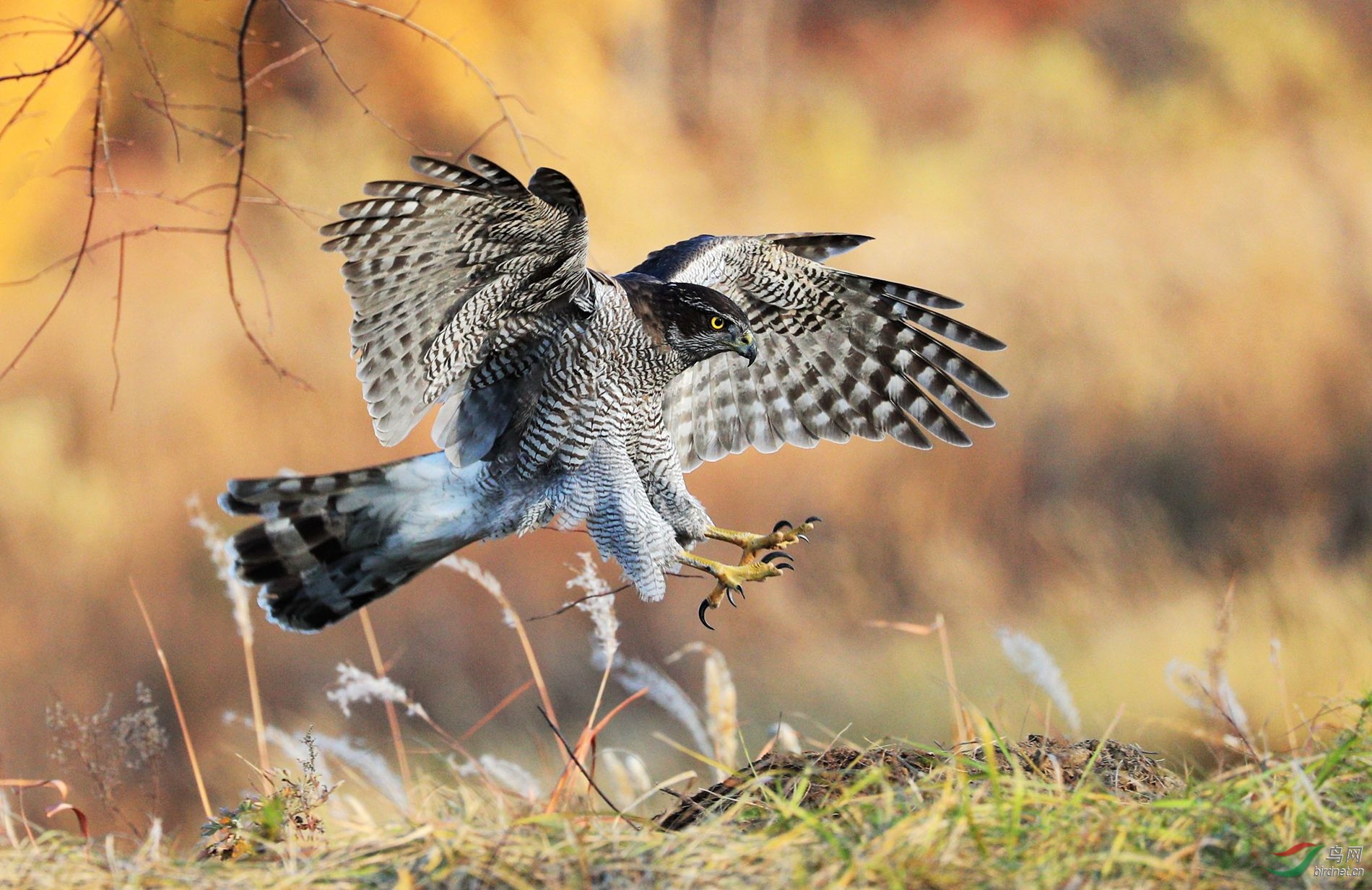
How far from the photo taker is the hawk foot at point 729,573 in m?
3.45

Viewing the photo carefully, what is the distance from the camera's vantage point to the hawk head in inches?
134

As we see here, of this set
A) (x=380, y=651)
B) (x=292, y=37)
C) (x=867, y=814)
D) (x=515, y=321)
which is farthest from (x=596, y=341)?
(x=292, y=37)

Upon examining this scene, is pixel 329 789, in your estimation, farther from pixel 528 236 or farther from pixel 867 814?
pixel 528 236

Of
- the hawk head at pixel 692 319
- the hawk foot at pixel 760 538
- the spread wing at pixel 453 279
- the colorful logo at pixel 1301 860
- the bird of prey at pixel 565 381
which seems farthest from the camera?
the hawk foot at pixel 760 538

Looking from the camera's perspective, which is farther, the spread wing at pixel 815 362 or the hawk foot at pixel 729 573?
the spread wing at pixel 815 362

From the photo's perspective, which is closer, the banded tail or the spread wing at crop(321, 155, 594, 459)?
the spread wing at crop(321, 155, 594, 459)

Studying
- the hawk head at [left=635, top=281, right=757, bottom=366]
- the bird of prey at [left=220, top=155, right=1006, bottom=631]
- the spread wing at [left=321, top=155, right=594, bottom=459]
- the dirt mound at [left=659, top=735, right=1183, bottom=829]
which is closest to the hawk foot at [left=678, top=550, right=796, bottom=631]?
the bird of prey at [left=220, top=155, right=1006, bottom=631]

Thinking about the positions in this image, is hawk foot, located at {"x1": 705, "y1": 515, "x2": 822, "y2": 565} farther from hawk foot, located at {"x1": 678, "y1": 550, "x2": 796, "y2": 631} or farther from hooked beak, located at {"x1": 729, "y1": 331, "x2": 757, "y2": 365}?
hooked beak, located at {"x1": 729, "y1": 331, "x2": 757, "y2": 365}

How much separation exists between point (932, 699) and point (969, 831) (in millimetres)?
6368

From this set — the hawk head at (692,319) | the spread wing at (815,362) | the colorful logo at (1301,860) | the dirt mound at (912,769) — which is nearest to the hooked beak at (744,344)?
the hawk head at (692,319)

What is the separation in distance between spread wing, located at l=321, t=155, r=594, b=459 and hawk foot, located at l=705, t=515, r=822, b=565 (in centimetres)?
86

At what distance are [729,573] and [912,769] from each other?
47.1 inches

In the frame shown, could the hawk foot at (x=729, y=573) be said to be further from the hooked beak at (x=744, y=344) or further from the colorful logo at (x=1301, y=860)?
the colorful logo at (x=1301, y=860)

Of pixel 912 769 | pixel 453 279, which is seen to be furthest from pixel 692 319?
pixel 912 769
